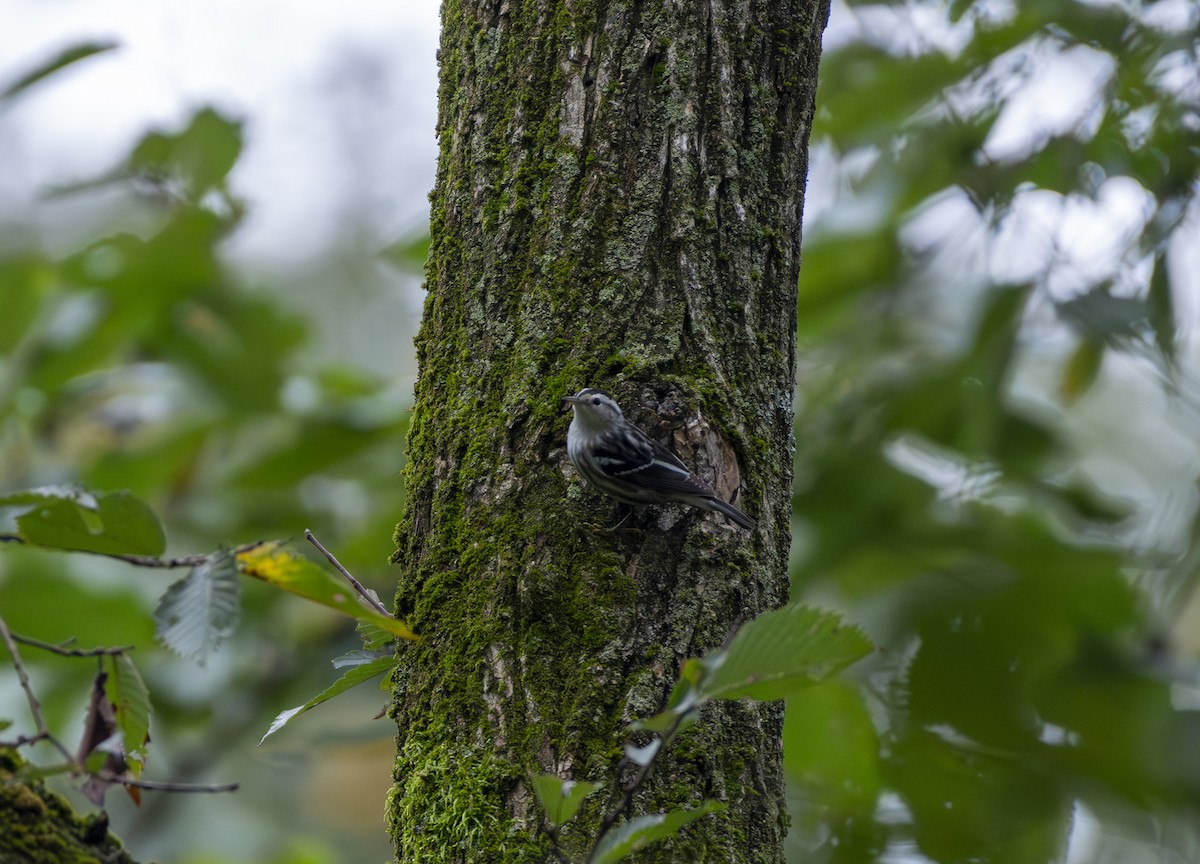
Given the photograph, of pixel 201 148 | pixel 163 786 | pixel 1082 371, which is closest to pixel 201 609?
pixel 163 786

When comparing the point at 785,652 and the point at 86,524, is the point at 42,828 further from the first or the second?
the point at 785,652

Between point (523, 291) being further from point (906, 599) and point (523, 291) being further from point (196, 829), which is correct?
point (196, 829)

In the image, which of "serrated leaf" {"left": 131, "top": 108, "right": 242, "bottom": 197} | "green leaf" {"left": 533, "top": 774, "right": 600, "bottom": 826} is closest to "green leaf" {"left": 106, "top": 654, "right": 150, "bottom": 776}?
"green leaf" {"left": 533, "top": 774, "right": 600, "bottom": 826}

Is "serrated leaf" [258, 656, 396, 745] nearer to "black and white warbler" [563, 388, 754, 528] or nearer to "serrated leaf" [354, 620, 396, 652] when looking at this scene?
"serrated leaf" [354, 620, 396, 652]

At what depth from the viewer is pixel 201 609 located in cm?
163

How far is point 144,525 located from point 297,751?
2981mm

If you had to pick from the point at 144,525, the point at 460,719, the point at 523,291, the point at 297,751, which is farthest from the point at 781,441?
the point at 297,751

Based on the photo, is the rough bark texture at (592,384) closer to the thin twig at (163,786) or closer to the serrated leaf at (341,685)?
the serrated leaf at (341,685)

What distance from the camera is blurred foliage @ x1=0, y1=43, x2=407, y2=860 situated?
11.5 ft

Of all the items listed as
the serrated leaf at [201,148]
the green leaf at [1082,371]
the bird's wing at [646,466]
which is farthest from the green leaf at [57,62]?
the green leaf at [1082,371]

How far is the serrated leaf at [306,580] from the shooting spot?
1.57 metres

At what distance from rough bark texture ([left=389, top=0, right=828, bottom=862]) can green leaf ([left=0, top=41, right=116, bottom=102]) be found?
119 centimetres

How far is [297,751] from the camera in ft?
14.2

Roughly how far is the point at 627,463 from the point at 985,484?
1883mm
